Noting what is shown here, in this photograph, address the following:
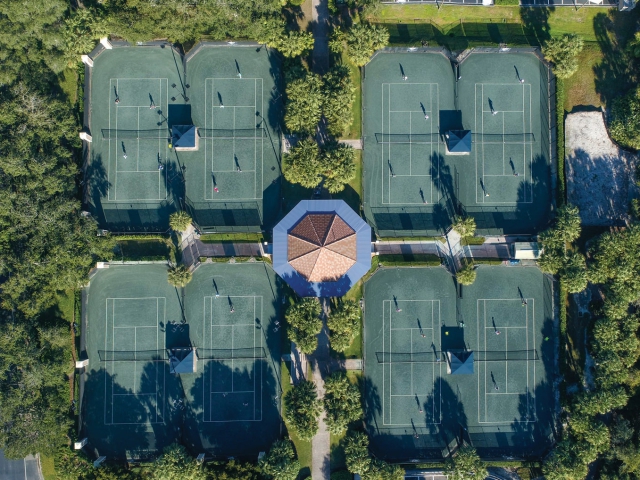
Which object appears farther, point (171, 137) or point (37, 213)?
point (171, 137)

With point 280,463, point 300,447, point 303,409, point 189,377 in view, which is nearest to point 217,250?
point 189,377

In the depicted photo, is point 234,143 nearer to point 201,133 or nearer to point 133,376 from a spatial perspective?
point 201,133

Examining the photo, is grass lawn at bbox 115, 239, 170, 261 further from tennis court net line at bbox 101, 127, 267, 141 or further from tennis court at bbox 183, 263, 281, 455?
tennis court net line at bbox 101, 127, 267, 141

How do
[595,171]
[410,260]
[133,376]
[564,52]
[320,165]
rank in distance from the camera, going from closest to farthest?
[320,165]
[564,52]
[133,376]
[410,260]
[595,171]

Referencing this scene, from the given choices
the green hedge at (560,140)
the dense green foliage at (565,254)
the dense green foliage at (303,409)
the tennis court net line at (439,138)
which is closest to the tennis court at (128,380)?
the dense green foliage at (303,409)

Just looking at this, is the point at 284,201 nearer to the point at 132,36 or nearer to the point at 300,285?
the point at 300,285

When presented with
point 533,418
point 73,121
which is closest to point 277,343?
point 533,418
